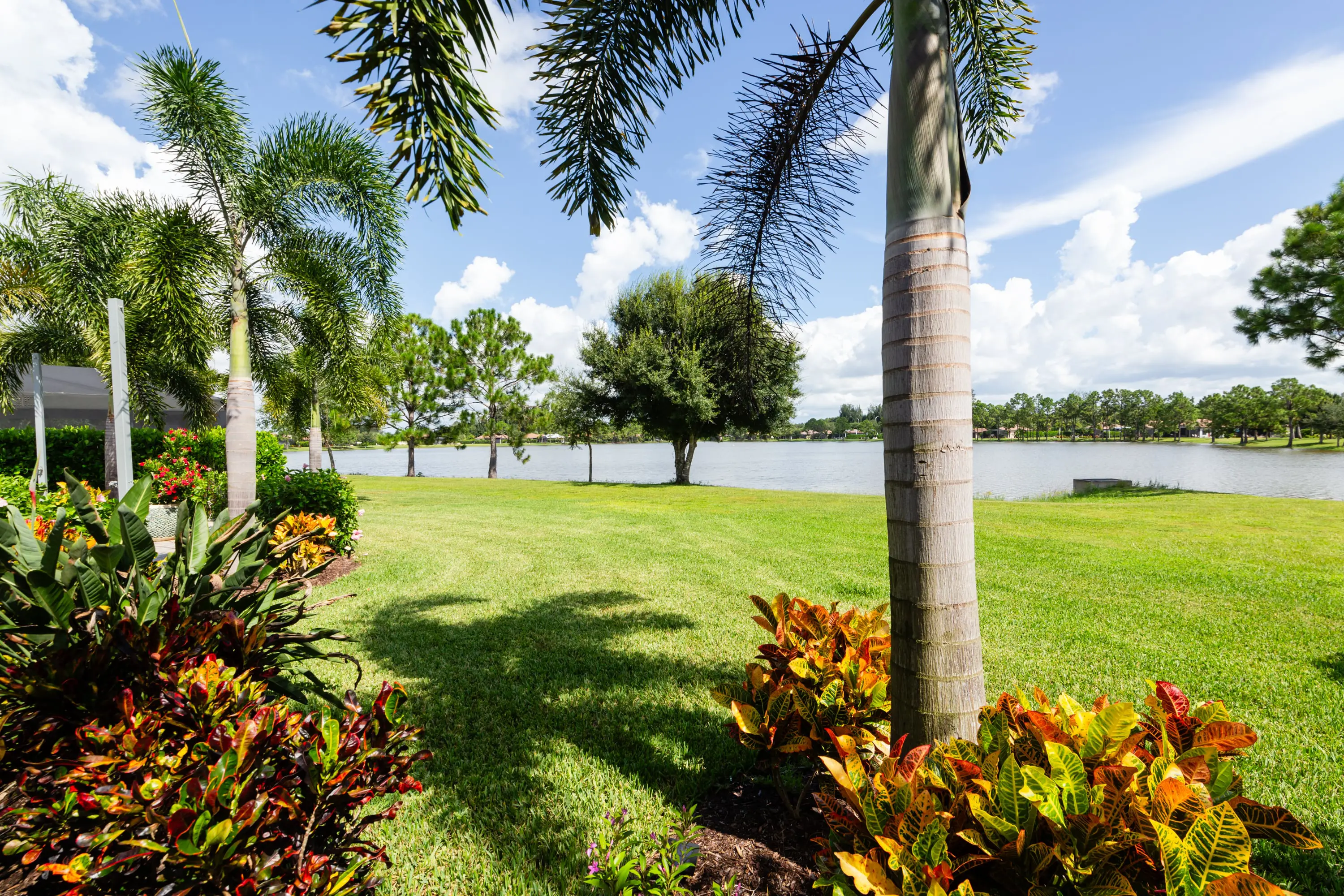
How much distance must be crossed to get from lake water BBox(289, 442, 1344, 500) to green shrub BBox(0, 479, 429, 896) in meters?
22.4

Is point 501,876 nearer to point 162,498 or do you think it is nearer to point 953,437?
point 953,437

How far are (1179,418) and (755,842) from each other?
99.3 meters

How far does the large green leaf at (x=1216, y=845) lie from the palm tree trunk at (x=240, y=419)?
381 inches

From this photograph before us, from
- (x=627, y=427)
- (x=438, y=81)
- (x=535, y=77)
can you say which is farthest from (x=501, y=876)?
(x=627, y=427)

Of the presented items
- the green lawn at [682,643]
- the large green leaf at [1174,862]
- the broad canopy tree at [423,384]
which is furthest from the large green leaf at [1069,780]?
the broad canopy tree at [423,384]

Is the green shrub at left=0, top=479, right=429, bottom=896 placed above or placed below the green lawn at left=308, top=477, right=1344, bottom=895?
above

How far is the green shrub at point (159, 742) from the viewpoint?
130cm

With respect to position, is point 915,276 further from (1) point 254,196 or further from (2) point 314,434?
(2) point 314,434

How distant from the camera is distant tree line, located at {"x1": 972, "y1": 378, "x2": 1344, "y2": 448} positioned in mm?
59225

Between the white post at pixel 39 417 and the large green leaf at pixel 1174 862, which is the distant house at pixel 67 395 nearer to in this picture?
the white post at pixel 39 417

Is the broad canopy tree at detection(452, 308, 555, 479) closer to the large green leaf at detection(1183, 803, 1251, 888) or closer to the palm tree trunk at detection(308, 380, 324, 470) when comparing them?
the palm tree trunk at detection(308, 380, 324, 470)

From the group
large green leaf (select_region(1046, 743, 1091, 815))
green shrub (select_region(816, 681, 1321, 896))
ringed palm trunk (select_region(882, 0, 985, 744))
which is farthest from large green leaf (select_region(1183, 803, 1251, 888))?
ringed palm trunk (select_region(882, 0, 985, 744))

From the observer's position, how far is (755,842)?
2.25 metres

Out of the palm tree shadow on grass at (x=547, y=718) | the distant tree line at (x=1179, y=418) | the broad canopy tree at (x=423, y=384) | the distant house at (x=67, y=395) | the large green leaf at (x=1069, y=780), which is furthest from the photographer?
the distant tree line at (x=1179, y=418)
